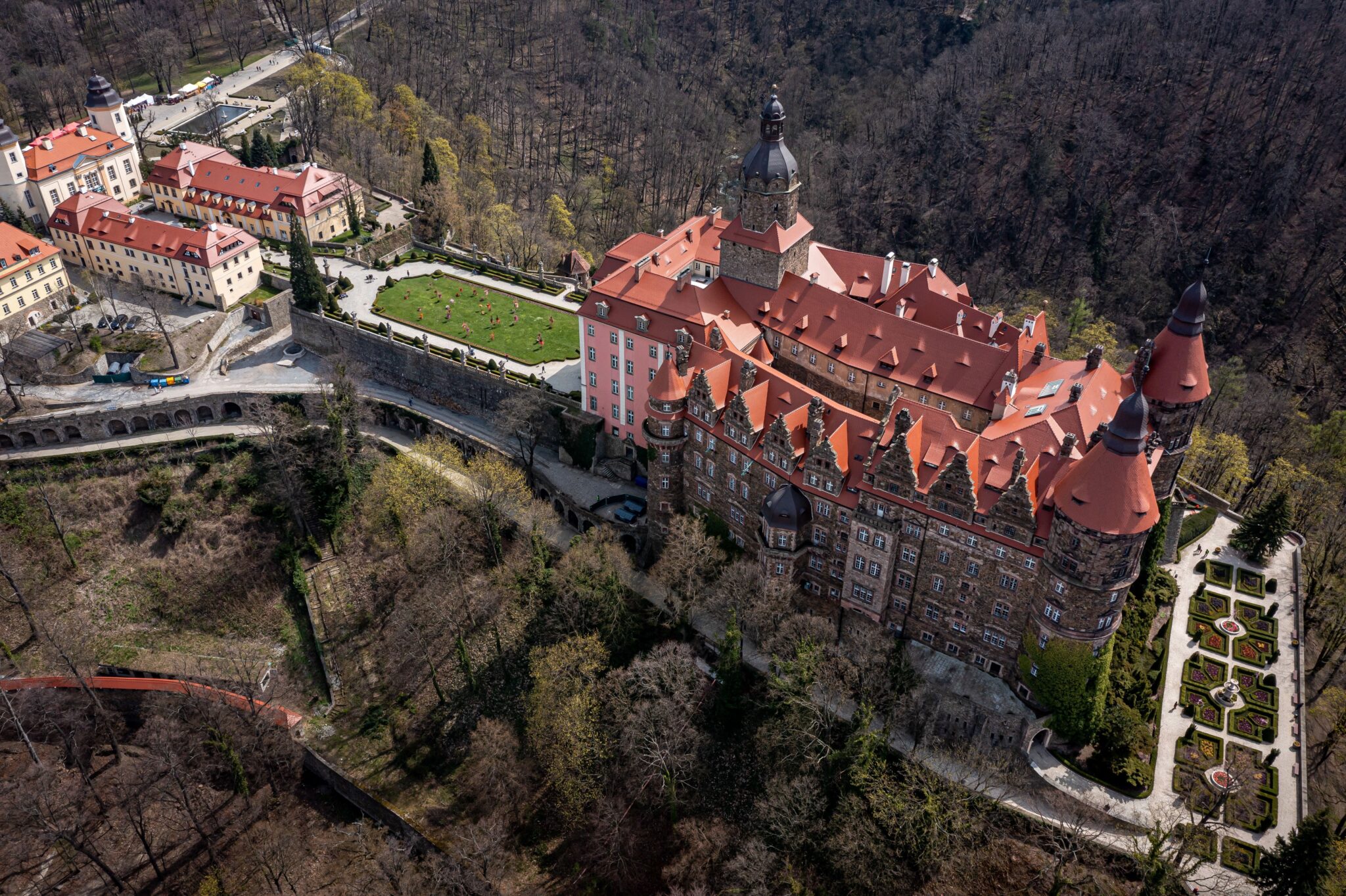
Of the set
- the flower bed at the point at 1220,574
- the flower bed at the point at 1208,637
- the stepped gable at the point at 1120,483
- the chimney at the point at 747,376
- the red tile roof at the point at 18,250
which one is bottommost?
the flower bed at the point at 1208,637

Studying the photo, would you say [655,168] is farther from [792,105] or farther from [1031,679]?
[1031,679]

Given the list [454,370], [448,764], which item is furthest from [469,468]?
[448,764]

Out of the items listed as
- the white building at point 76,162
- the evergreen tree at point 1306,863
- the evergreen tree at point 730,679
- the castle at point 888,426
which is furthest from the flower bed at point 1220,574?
the white building at point 76,162

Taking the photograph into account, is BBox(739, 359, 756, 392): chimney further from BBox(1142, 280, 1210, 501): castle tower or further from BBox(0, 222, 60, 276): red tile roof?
BBox(0, 222, 60, 276): red tile roof

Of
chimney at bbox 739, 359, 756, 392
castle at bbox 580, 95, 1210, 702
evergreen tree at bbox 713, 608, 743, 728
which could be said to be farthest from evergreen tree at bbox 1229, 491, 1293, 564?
evergreen tree at bbox 713, 608, 743, 728

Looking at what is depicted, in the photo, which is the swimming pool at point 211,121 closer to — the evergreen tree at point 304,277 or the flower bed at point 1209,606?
the evergreen tree at point 304,277
